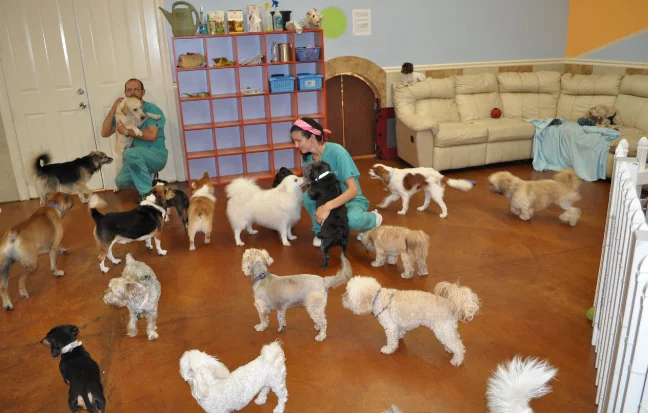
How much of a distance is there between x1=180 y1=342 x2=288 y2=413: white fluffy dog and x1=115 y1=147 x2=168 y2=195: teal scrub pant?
381 cm

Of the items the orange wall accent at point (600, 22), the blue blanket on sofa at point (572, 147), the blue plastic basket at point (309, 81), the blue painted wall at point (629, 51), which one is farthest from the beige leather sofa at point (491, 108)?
the blue plastic basket at point (309, 81)

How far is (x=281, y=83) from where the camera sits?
6398mm

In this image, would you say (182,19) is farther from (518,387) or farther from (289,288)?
(518,387)

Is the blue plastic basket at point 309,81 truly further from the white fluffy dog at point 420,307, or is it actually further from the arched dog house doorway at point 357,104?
the white fluffy dog at point 420,307

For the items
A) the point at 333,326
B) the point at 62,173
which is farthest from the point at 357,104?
the point at 333,326

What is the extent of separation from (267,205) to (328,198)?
69cm

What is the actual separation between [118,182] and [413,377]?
4.42m

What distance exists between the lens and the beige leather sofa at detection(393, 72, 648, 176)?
20.9ft

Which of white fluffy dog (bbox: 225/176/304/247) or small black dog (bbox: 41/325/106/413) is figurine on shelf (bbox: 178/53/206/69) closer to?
white fluffy dog (bbox: 225/176/304/247)

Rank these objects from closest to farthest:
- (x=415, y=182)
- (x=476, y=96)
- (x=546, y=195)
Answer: (x=546, y=195), (x=415, y=182), (x=476, y=96)

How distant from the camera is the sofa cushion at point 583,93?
6703 mm

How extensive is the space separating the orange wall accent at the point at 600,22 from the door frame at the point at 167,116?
19.0 ft

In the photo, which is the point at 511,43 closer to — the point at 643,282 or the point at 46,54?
the point at 46,54

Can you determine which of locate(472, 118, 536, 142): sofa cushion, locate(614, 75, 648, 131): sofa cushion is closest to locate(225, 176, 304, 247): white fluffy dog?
locate(472, 118, 536, 142): sofa cushion
